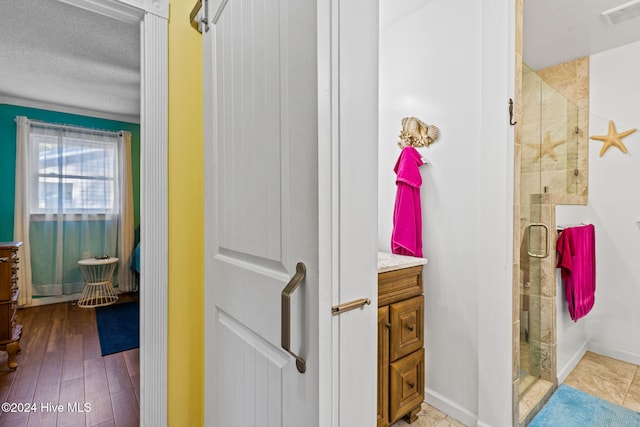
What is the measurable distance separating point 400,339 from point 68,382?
233 centimetres

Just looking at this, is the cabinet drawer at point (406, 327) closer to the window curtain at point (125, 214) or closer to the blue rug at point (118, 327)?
the blue rug at point (118, 327)

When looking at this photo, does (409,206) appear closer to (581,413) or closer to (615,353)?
(581,413)

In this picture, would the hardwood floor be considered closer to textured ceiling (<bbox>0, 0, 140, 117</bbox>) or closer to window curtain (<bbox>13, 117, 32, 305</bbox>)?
window curtain (<bbox>13, 117, 32, 305</bbox>)

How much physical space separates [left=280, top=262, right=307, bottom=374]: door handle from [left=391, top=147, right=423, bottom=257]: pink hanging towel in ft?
4.39

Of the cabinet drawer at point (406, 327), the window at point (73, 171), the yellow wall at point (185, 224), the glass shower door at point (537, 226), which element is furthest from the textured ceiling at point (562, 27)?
the window at point (73, 171)

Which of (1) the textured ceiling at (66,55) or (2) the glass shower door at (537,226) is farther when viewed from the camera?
(1) the textured ceiling at (66,55)

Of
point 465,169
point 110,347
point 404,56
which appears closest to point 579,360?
point 465,169

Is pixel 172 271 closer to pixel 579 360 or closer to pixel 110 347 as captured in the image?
pixel 110 347

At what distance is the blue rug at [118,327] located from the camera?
279 centimetres

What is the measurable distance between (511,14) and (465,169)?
2.43 feet

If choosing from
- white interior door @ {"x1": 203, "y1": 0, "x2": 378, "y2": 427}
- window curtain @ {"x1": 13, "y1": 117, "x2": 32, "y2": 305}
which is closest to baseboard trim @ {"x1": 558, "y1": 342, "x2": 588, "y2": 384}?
white interior door @ {"x1": 203, "y1": 0, "x2": 378, "y2": 427}

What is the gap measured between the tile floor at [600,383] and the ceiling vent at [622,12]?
2.41m

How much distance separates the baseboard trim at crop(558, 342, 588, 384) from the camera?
2.07 metres

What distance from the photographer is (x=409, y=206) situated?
1.89m
